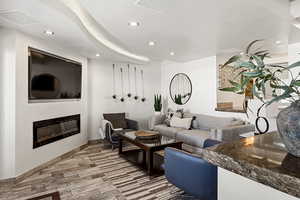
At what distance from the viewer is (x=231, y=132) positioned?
3.22 m

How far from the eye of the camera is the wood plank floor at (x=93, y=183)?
232cm

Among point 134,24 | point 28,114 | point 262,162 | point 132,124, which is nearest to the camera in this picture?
point 262,162

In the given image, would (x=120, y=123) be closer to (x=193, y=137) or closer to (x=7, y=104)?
(x=193, y=137)

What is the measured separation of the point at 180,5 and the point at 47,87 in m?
2.79

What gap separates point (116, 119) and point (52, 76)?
6.64 feet

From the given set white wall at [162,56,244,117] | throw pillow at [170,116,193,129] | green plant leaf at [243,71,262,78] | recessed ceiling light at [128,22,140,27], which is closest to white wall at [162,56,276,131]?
white wall at [162,56,244,117]

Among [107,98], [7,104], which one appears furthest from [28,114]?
[107,98]

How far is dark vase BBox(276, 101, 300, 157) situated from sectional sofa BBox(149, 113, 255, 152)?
2320 mm

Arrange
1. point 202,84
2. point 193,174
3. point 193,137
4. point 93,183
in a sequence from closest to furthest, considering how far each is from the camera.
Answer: point 193,174 < point 93,183 < point 193,137 < point 202,84

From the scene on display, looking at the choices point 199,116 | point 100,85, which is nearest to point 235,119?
point 199,116

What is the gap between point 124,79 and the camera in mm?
5395

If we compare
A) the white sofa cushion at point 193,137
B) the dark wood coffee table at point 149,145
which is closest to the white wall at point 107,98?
the dark wood coffee table at point 149,145

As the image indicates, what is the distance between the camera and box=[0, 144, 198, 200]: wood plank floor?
232 cm

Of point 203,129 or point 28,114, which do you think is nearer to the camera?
point 28,114
